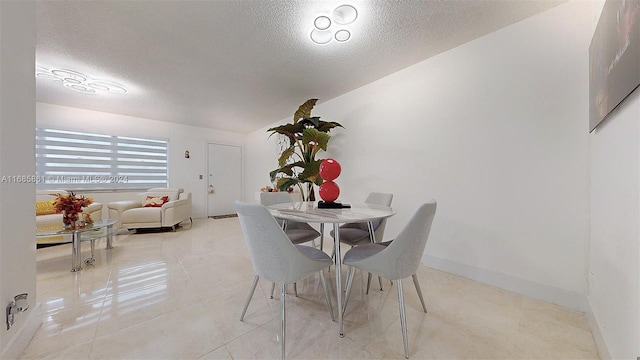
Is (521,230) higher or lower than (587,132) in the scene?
lower

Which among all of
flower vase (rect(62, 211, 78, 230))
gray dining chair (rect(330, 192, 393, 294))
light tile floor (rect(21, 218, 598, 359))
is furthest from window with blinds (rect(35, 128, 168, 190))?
gray dining chair (rect(330, 192, 393, 294))

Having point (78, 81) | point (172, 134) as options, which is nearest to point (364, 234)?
point (78, 81)

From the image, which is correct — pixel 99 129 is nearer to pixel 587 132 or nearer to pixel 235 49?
pixel 235 49

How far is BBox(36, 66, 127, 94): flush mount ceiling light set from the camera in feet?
8.45

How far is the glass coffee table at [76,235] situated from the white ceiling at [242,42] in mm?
1855

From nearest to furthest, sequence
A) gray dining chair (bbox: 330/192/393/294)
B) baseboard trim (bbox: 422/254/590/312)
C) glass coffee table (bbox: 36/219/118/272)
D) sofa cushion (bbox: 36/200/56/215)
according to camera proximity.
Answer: baseboard trim (bbox: 422/254/590/312) < gray dining chair (bbox: 330/192/393/294) < glass coffee table (bbox: 36/219/118/272) < sofa cushion (bbox: 36/200/56/215)

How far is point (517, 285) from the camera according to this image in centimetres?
178

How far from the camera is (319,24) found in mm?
1801

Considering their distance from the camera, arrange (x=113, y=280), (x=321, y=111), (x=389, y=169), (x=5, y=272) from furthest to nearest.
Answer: (x=321, y=111) < (x=389, y=169) < (x=113, y=280) < (x=5, y=272)

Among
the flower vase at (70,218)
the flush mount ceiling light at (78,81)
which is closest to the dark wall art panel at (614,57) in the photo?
the flower vase at (70,218)

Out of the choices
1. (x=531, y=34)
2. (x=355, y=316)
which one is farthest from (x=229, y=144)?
(x=531, y=34)

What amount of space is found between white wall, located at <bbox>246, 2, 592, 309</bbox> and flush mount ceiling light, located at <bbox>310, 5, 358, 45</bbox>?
103cm

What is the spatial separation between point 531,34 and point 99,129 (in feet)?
21.3

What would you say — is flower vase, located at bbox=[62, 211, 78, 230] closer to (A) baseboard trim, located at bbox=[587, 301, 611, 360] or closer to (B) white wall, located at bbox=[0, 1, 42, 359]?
(B) white wall, located at bbox=[0, 1, 42, 359]
